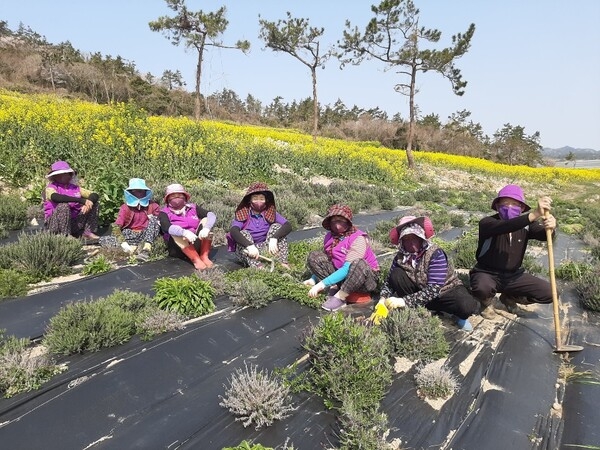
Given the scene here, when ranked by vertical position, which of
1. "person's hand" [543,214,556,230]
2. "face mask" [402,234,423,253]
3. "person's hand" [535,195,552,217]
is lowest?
"face mask" [402,234,423,253]

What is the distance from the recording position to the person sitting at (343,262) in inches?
163

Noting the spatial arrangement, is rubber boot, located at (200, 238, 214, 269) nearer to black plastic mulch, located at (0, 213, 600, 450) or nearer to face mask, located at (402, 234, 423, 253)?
black plastic mulch, located at (0, 213, 600, 450)

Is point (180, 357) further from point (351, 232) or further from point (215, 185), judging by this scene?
point (215, 185)

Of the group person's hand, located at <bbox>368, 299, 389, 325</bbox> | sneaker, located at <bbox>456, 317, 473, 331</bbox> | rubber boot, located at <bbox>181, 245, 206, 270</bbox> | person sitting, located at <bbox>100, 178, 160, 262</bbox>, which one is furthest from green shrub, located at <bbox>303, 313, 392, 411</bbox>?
person sitting, located at <bbox>100, 178, 160, 262</bbox>

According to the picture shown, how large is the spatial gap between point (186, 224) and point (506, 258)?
382cm

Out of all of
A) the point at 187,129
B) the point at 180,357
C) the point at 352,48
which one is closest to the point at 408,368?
the point at 180,357

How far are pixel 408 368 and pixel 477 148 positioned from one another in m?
44.9

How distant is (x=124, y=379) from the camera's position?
9.10ft

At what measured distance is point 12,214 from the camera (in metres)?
6.32

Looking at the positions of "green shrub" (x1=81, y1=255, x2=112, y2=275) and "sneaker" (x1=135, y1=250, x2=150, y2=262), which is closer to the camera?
"green shrub" (x1=81, y1=255, x2=112, y2=275)

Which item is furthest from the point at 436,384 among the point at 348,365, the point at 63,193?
the point at 63,193

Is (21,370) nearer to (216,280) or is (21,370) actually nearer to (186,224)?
(216,280)

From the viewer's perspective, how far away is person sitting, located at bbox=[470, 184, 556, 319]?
155 inches

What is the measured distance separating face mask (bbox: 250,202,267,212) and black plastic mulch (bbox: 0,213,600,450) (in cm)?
179
